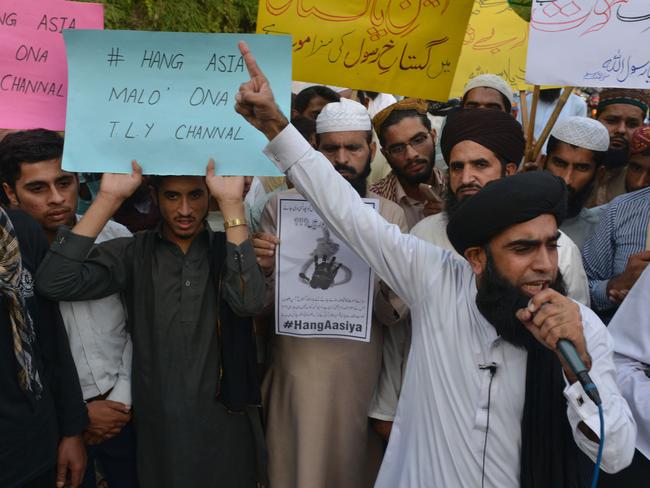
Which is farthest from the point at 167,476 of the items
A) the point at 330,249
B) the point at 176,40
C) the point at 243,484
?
the point at 176,40

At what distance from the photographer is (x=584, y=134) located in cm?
366

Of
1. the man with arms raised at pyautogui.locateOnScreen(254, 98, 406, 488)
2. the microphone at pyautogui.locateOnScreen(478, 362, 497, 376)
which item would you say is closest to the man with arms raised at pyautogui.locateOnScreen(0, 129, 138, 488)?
the man with arms raised at pyautogui.locateOnScreen(254, 98, 406, 488)

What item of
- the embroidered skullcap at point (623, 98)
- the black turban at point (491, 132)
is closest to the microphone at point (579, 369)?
the black turban at point (491, 132)

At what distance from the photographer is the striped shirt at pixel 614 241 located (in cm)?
312

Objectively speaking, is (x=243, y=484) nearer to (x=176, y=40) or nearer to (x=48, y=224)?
(x=48, y=224)

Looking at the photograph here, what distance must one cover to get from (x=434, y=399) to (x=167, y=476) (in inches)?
48.3

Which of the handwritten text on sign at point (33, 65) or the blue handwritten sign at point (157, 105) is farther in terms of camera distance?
the handwritten text on sign at point (33, 65)

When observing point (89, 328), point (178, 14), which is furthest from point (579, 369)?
point (178, 14)

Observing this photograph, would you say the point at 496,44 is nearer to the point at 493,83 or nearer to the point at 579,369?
the point at 493,83

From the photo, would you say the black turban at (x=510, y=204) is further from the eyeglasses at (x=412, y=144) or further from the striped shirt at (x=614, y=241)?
the eyeglasses at (x=412, y=144)

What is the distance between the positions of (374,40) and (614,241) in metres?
1.54

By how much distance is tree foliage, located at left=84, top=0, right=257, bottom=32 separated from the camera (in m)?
8.18

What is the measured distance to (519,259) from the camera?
2043 millimetres

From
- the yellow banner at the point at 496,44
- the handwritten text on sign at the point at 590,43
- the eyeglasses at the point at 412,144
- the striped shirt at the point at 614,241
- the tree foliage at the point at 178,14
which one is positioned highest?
the tree foliage at the point at 178,14
